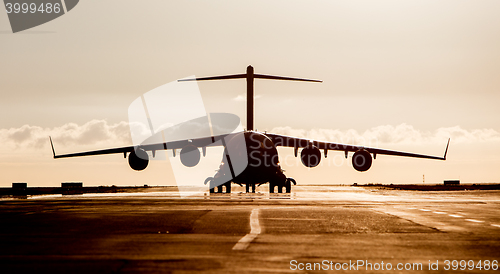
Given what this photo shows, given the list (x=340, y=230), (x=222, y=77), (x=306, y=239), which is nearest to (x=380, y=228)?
(x=340, y=230)

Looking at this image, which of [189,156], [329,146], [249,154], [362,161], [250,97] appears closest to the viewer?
[249,154]

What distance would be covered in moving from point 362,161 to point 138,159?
1426 cm

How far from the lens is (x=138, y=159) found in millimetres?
34531

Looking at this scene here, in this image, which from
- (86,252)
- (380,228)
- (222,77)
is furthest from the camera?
(222,77)

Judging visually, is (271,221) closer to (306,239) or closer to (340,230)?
(340,230)

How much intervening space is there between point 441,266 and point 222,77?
37.4 m

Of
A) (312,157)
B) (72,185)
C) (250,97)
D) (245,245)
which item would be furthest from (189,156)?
(72,185)

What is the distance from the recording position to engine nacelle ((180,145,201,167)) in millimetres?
33625

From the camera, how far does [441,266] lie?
21.7 feet

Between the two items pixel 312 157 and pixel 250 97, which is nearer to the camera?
pixel 312 157

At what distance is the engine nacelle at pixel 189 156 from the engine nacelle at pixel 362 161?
1018 cm

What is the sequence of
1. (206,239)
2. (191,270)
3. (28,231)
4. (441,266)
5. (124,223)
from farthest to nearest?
(124,223)
(28,231)
(206,239)
(441,266)
(191,270)

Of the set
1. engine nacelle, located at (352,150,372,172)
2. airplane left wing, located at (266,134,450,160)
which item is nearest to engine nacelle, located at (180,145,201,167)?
airplane left wing, located at (266,134,450,160)

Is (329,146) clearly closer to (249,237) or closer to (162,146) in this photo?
(162,146)
